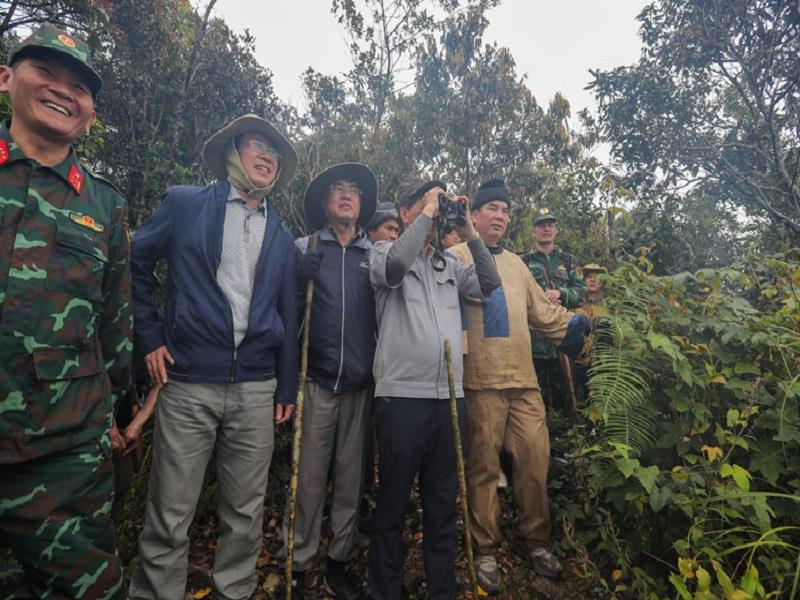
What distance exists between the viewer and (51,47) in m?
1.76

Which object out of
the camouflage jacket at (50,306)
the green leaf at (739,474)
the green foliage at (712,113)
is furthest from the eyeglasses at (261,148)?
the green foliage at (712,113)

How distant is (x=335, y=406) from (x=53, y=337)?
1679 millimetres

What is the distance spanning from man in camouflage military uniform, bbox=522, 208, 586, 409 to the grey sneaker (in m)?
1.73

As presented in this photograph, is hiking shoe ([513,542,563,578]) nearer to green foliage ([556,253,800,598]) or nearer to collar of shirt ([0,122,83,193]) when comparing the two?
green foliage ([556,253,800,598])

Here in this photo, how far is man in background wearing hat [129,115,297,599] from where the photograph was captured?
2396mm

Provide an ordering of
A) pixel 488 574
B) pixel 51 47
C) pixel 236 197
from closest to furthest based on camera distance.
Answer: pixel 51 47 < pixel 236 197 < pixel 488 574

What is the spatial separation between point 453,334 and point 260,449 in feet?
4.58

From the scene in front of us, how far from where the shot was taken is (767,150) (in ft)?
32.0

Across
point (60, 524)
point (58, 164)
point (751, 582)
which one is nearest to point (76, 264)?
point (58, 164)

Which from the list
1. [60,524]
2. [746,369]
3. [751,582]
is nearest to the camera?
[751,582]

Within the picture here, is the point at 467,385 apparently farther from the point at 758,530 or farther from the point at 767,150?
the point at 767,150

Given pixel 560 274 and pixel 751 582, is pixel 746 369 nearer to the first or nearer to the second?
pixel 751 582

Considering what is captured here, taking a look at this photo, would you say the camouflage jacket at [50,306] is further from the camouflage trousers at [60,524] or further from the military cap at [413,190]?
the military cap at [413,190]

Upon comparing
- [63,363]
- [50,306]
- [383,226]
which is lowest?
[63,363]
